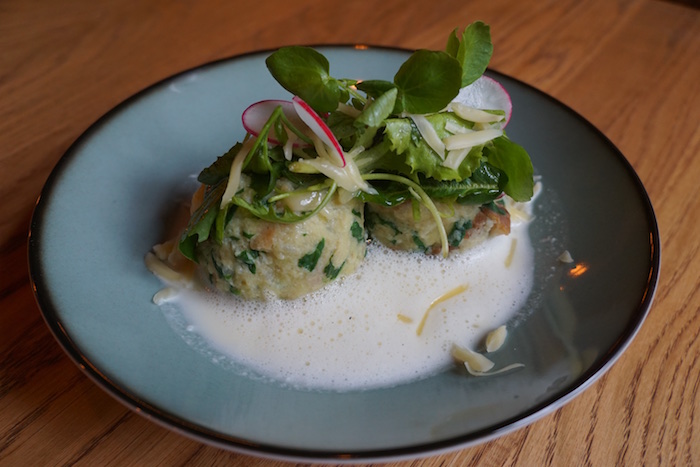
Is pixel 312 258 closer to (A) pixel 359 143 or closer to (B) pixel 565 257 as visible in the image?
(A) pixel 359 143

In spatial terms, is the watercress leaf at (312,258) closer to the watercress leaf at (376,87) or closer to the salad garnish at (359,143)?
the salad garnish at (359,143)

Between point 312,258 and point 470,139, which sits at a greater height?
point 470,139

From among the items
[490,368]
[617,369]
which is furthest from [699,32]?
[490,368]

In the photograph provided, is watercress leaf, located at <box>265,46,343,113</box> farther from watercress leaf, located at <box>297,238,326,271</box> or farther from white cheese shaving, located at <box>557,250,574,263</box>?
white cheese shaving, located at <box>557,250,574,263</box>

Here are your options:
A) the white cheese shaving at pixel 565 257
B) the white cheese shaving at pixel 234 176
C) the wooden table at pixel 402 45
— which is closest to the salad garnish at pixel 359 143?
the white cheese shaving at pixel 234 176

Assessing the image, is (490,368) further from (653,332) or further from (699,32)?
(699,32)

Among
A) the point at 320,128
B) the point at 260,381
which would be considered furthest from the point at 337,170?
the point at 260,381
